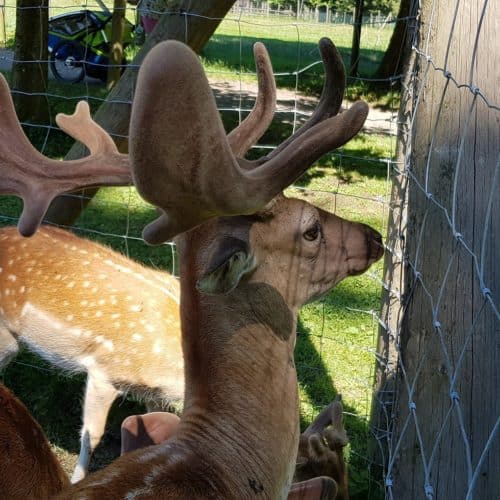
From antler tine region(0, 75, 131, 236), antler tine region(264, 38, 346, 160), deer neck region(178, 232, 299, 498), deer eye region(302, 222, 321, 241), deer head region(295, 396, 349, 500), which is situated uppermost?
antler tine region(264, 38, 346, 160)

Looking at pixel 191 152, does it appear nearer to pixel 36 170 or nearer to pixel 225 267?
pixel 225 267

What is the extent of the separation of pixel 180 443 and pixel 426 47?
4.20 ft

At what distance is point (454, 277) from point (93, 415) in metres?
2.27

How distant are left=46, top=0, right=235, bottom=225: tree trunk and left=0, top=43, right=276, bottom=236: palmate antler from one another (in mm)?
982

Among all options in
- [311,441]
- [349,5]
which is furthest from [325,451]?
[349,5]

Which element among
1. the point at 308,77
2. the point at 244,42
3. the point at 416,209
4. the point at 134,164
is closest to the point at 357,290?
the point at 416,209

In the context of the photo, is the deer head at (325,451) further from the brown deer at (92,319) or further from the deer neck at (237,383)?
the brown deer at (92,319)

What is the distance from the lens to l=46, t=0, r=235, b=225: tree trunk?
3.35 m

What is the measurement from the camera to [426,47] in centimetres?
229

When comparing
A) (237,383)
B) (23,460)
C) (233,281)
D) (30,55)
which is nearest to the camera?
(233,281)

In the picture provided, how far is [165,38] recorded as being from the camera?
11.3ft

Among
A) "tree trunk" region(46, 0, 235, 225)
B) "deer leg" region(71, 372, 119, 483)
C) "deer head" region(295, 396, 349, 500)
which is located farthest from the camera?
"deer leg" region(71, 372, 119, 483)

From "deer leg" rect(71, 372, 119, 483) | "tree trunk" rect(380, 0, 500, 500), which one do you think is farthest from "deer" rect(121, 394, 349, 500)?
"deer leg" rect(71, 372, 119, 483)

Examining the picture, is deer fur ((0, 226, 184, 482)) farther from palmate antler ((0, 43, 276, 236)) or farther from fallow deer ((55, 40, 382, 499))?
fallow deer ((55, 40, 382, 499))
